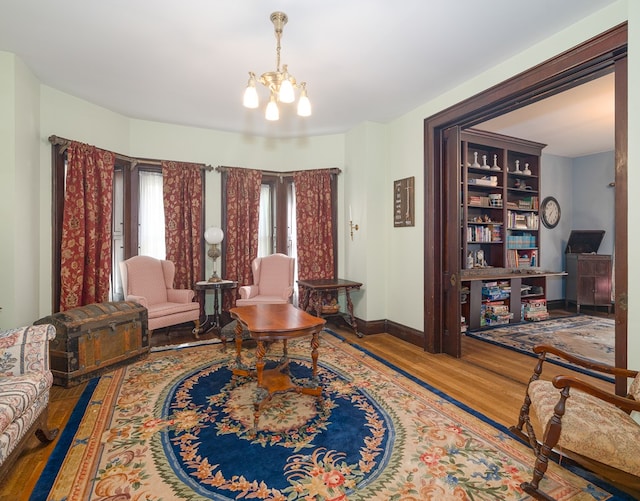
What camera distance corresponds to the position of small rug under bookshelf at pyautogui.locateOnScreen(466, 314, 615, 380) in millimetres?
3911

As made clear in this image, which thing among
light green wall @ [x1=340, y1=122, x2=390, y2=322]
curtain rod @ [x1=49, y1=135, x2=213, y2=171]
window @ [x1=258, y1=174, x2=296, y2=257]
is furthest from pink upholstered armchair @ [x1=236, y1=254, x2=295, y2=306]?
curtain rod @ [x1=49, y1=135, x2=213, y2=171]

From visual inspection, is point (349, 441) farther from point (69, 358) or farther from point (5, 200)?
point (5, 200)

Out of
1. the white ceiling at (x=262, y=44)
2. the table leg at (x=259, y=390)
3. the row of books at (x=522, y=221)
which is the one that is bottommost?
the table leg at (x=259, y=390)

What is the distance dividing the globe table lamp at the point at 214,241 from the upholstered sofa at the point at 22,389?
2591 mm

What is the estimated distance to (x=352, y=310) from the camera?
180 inches

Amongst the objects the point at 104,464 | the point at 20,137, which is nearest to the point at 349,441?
the point at 104,464

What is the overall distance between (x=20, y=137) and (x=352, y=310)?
3.96 meters

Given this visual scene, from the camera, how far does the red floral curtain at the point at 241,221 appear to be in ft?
16.6

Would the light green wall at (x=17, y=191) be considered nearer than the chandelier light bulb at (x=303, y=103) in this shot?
No

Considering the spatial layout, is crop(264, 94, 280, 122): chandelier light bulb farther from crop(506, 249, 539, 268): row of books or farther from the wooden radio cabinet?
the wooden radio cabinet

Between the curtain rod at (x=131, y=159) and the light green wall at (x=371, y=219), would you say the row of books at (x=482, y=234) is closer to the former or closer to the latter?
the light green wall at (x=371, y=219)

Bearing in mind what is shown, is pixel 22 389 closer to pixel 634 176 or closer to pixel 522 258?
pixel 634 176

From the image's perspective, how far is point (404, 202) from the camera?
436cm

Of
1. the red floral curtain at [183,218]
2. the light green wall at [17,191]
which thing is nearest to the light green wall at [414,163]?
the red floral curtain at [183,218]
